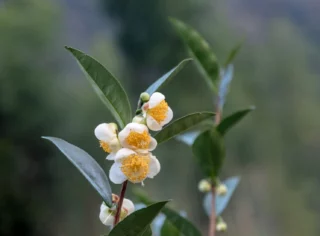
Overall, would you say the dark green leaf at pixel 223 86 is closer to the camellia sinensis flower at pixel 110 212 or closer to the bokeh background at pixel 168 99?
the camellia sinensis flower at pixel 110 212

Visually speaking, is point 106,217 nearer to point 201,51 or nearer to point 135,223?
point 135,223

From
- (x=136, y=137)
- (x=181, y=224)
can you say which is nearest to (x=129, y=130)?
(x=136, y=137)

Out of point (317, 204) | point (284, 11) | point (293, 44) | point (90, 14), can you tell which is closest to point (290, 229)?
point (317, 204)

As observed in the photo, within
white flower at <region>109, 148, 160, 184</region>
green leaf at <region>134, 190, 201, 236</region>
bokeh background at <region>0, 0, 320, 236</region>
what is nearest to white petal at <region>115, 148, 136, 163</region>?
white flower at <region>109, 148, 160, 184</region>

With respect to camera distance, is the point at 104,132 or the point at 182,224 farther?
the point at 182,224

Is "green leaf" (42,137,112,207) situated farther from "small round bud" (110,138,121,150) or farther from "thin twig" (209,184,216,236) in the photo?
"thin twig" (209,184,216,236)

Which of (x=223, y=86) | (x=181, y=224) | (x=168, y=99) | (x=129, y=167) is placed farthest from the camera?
(x=168, y=99)

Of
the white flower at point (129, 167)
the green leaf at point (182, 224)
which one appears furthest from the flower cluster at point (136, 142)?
the green leaf at point (182, 224)

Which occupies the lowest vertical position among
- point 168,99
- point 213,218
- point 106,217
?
point 168,99
